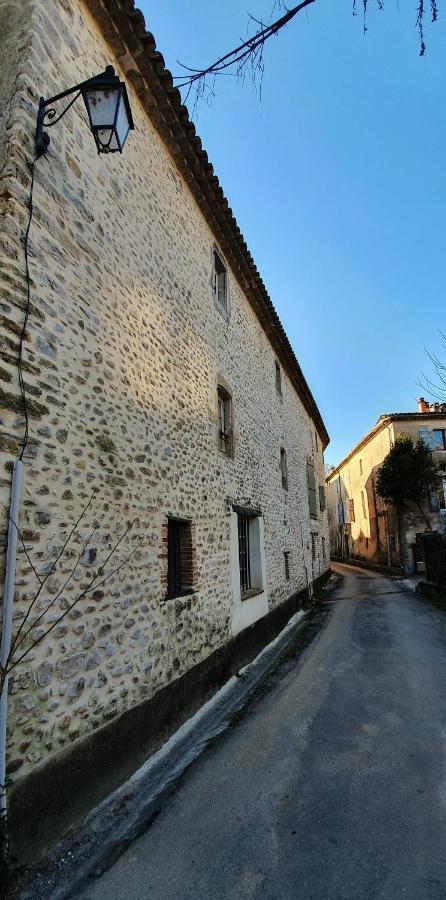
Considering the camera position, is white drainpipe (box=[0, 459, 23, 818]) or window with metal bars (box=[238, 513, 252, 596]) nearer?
white drainpipe (box=[0, 459, 23, 818])

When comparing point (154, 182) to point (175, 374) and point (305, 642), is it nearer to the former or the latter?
point (175, 374)

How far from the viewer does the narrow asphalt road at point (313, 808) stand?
2469 millimetres

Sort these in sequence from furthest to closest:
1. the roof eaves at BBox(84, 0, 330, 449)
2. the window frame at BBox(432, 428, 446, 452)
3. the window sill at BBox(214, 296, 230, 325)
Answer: the window frame at BBox(432, 428, 446, 452)
the window sill at BBox(214, 296, 230, 325)
the roof eaves at BBox(84, 0, 330, 449)

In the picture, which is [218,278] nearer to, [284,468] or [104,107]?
[104,107]

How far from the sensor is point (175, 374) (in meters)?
5.41

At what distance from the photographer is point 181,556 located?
17.7 ft

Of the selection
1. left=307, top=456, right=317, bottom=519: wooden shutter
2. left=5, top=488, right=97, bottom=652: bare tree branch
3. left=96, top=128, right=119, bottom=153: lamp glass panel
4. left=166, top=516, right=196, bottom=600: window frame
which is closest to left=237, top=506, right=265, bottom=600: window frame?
left=166, top=516, right=196, bottom=600: window frame

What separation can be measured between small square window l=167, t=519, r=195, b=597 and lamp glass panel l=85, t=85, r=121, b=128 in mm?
3750

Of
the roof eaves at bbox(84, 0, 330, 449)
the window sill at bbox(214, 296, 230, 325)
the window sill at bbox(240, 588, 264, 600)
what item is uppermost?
the roof eaves at bbox(84, 0, 330, 449)

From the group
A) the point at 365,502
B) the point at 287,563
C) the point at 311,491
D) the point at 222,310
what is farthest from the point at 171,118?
the point at 365,502

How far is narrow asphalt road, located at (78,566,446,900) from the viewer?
2469 mm

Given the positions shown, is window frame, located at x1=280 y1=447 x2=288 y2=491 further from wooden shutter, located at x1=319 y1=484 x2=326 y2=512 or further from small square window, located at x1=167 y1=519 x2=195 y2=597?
wooden shutter, located at x1=319 y1=484 x2=326 y2=512

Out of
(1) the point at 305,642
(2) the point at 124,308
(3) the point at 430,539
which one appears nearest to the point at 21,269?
(2) the point at 124,308

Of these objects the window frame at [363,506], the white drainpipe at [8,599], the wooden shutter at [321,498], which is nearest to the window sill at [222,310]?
the white drainpipe at [8,599]
